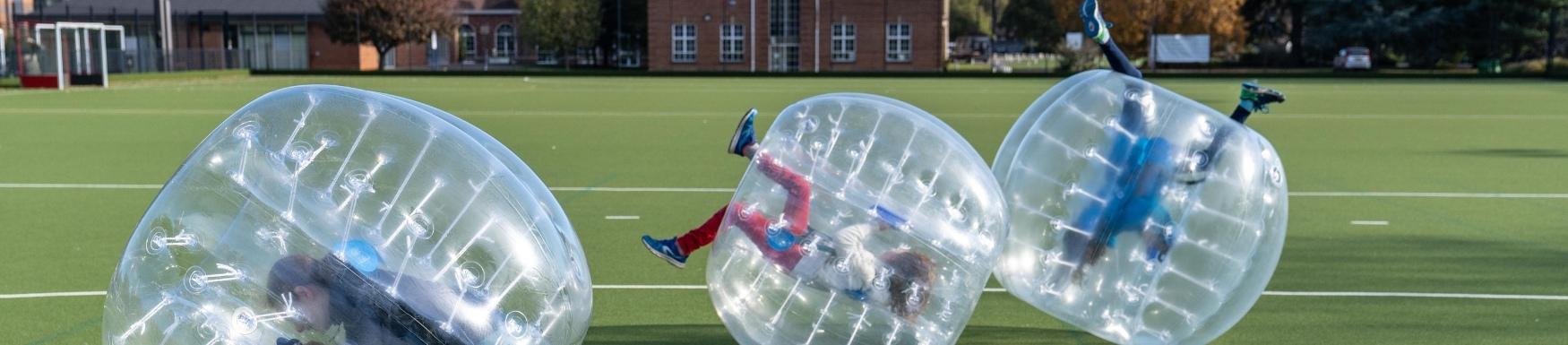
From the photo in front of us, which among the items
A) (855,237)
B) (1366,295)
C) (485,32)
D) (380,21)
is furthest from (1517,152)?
(485,32)

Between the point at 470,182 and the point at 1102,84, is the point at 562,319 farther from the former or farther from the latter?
the point at 1102,84

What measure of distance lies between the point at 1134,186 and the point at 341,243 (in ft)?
11.4

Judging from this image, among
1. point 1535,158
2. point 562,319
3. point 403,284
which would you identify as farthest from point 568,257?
point 1535,158

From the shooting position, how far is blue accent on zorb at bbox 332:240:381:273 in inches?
180

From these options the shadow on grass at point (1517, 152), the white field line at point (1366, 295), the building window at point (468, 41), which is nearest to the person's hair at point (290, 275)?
the white field line at point (1366, 295)

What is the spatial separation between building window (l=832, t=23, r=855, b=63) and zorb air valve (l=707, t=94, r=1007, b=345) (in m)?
70.7

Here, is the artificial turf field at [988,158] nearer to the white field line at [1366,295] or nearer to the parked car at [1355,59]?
the white field line at [1366,295]

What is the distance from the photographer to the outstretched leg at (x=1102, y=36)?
747cm

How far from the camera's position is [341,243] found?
461 cm

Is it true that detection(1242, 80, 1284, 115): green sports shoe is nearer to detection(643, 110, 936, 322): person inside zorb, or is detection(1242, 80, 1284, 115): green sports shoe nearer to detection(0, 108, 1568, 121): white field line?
detection(643, 110, 936, 322): person inside zorb

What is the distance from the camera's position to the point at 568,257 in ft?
16.5

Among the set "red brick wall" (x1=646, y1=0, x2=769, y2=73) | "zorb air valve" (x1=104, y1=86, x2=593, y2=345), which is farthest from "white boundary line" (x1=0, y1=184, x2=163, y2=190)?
"red brick wall" (x1=646, y1=0, x2=769, y2=73)

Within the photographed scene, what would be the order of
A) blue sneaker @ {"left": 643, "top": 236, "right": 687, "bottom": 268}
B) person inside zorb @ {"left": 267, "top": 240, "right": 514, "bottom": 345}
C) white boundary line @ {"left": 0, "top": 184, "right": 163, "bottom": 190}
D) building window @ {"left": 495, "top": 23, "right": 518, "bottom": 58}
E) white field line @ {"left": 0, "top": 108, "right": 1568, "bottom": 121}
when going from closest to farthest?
person inside zorb @ {"left": 267, "top": 240, "right": 514, "bottom": 345} → blue sneaker @ {"left": 643, "top": 236, "right": 687, "bottom": 268} → white boundary line @ {"left": 0, "top": 184, "right": 163, "bottom": 190} → white field line @ {"left": 0, "top": 108, "right": 1568, "bottom": 121} → building window @ {"left": 495, "top": 23, "right": 518, "bottom": 58}

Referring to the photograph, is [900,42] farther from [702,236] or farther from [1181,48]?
[702,236]
